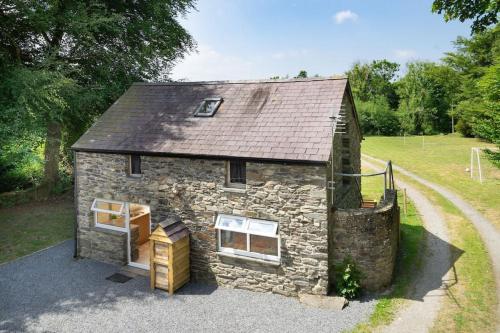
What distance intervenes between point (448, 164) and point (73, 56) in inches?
1189

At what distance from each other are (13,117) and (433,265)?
2062cm

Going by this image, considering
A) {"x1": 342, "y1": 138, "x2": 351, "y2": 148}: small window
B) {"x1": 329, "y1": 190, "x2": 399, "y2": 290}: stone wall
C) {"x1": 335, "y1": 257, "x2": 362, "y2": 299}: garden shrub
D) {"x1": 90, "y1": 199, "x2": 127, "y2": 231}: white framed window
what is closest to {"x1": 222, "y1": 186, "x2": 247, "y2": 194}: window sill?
{"x1": 329, "y1": 190, "x2": 399, "y2": 290}: stone wall

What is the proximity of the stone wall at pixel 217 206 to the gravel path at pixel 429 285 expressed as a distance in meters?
2.33

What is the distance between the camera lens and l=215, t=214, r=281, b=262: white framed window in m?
11.0

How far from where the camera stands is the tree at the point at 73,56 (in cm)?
1894

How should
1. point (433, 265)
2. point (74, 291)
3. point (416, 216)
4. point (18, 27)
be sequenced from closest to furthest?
point (74, 291)
point (433, 265)
point (416, 216)
point (18, 27)

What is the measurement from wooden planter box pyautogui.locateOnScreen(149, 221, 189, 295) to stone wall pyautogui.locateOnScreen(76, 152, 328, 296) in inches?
17.1

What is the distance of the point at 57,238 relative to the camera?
1700 centimetres

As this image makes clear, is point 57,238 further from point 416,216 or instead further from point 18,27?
point 416,216

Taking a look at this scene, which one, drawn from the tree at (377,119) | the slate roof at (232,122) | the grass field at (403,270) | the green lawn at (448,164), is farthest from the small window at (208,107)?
the tree at (377,119)

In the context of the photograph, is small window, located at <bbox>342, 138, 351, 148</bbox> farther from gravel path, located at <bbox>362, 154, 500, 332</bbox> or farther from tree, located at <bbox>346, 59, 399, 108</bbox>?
tree, located at <bbox>346, 59, 399, 108</bbox>

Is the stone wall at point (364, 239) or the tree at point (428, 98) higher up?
the tree at point (428, 98)

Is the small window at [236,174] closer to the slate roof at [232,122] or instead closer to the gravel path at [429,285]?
the slate roof at [232,122]

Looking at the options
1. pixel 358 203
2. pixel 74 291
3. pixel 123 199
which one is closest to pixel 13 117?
pixel 123 199
